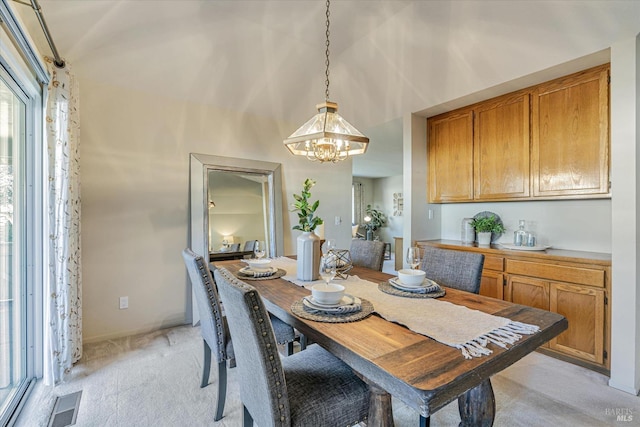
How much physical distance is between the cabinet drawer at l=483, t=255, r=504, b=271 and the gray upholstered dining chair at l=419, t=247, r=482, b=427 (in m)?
1.03

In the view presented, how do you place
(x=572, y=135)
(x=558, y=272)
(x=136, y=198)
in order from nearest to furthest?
(x=558, y=272), (x=572, y=135), (x=136, y=198)

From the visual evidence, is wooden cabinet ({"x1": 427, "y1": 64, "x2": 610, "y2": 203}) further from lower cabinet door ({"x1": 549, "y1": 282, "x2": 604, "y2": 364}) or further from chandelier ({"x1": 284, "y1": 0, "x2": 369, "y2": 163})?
chandelier ({"x1": 284, "y1": 0, "x2": 369, "y2": 163})

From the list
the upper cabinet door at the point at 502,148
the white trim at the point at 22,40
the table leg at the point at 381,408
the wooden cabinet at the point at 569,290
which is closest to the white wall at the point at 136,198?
the white trim at the point at 22,40

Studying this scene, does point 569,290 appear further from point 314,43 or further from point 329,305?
point 314,43

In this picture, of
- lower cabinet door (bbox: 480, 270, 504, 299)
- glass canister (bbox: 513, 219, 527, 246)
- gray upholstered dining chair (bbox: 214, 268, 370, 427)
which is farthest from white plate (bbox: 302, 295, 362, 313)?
glass canister (bbox: 513, 219, 527, 246)

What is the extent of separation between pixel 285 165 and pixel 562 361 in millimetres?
3360

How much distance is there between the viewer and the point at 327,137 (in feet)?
6.20

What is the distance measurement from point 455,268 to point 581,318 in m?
1.26

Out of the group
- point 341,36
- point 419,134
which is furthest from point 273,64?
point 419,134

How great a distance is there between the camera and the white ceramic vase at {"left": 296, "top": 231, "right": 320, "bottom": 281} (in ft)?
6.32

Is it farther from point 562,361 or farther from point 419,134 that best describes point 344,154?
point 562,361

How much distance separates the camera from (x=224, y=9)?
8.48 ft

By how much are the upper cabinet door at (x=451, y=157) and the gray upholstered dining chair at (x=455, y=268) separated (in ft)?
4.97

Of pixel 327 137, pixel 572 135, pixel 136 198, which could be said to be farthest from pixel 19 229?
pixel 572 135
